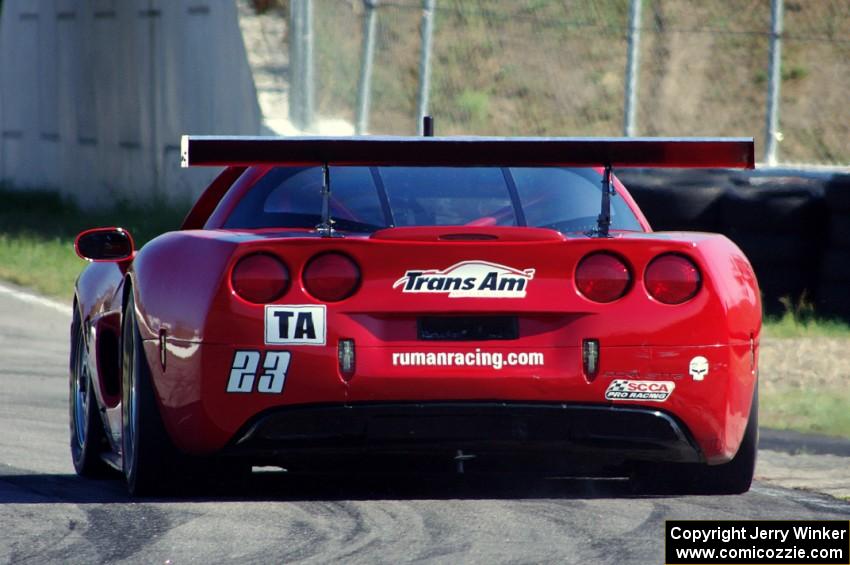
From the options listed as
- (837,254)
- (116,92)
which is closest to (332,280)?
(837,254)

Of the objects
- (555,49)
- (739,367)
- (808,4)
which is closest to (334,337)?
(739,367)

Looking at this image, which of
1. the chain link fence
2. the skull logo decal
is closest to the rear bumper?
the skull logo decal

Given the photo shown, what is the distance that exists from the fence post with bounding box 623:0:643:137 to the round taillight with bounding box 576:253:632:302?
402 inches

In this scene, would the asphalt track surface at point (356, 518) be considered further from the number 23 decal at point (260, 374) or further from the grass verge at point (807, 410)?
the grass verge at point (807, 410)

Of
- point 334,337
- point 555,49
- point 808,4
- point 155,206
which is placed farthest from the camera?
point 155,206

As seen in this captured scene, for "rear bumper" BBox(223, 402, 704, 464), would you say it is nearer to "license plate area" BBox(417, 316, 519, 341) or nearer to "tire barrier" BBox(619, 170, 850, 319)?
"license plate area" BBox(417, 316, 519, 341)

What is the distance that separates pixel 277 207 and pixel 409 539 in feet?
4.69

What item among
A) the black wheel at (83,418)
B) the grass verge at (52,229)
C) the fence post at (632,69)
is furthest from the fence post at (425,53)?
the black wheel at (83,418)

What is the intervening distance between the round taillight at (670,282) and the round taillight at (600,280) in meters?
0.08

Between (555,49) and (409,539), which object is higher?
(555,49)

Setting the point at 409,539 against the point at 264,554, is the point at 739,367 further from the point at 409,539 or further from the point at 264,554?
the point at 264,554

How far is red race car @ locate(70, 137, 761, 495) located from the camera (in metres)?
5.46

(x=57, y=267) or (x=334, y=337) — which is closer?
(x=334, y=337)

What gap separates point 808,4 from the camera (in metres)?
15.5
